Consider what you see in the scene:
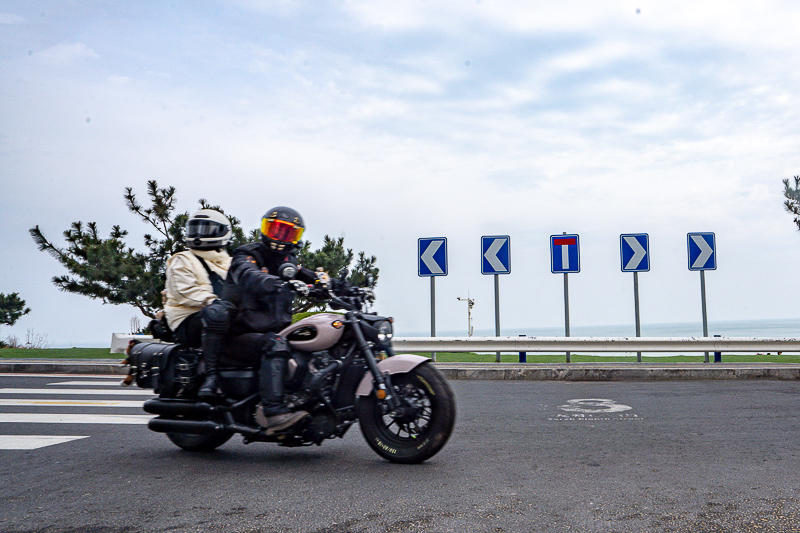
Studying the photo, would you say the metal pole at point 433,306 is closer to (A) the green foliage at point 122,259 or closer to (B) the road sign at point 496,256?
(B) the road sign at point 496,256

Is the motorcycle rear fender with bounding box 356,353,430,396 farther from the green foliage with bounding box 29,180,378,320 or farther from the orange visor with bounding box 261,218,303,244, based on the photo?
the green foliage with bounding box 29,180,378,320

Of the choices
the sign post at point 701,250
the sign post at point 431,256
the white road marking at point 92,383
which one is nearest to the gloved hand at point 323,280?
the white road marking at point 92,383

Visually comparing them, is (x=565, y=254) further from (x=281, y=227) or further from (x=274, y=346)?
(x=274, y=346)

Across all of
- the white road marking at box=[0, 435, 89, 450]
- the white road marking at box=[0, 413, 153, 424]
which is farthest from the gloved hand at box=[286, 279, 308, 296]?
the white road marking at box=[0, 413, 153, 424]

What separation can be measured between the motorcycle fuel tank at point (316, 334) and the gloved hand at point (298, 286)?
11.2 inches

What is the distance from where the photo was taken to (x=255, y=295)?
4.65m

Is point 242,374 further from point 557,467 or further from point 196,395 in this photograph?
point 557,467

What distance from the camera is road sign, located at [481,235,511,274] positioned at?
14664mm

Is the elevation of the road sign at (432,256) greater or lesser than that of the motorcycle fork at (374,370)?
greater

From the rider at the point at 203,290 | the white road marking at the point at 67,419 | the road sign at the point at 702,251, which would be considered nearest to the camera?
the rider at the point at 203,290

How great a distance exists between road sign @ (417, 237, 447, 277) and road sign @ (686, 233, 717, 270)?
220 inches

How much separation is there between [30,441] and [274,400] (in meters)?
2.69

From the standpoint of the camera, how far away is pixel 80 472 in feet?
14.8

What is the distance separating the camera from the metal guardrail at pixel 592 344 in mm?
13430
